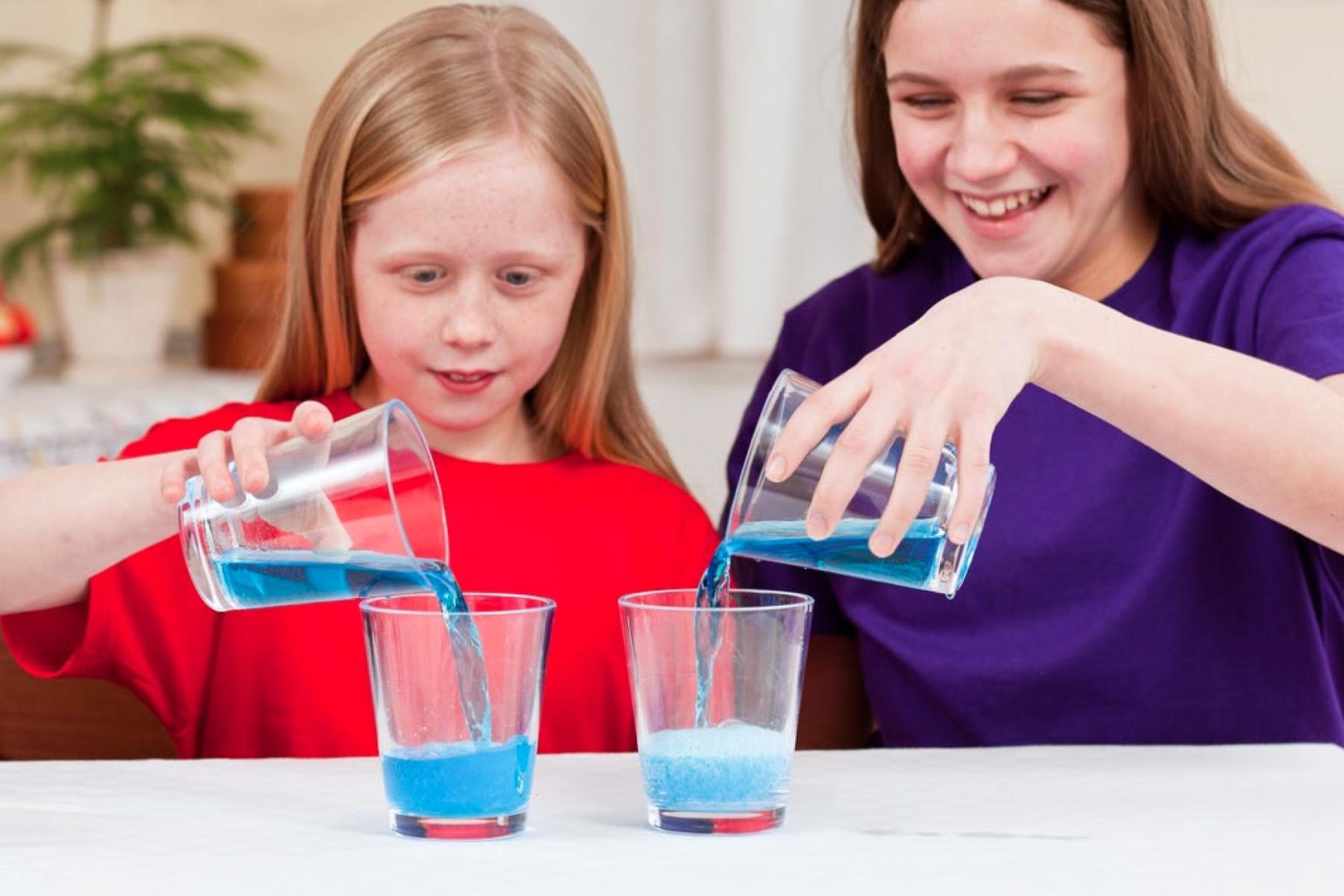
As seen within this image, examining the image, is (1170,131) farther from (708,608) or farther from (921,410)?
(708,608)

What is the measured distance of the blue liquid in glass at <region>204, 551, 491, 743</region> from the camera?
98 centimetres

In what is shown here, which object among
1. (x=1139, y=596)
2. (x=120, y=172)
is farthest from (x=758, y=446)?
(x=120, y=172)

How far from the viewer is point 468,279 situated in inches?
53.8

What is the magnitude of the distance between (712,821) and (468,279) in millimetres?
555

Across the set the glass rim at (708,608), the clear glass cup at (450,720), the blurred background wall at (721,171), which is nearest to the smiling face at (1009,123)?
the glass rim at (708,608)

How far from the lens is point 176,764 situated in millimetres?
1127

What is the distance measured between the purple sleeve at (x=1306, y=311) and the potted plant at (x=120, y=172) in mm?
2200

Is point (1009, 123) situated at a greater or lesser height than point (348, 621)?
greater

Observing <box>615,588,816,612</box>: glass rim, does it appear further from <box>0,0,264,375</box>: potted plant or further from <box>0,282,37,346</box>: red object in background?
<box>0,0,264,375</box>: potted plant

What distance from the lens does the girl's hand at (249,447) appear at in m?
1.01

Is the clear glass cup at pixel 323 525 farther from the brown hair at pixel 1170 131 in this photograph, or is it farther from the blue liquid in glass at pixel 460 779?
the brown hair at pixel 1170 131

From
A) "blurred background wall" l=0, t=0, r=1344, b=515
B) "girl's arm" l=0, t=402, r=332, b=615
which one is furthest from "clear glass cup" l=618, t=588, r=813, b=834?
Answer: "blurred background wall" l=0, t=0, r=1344, b=515

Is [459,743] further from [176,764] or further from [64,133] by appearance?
[64,133]

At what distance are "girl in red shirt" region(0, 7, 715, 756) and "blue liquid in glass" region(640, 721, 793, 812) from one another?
18.8 inches
